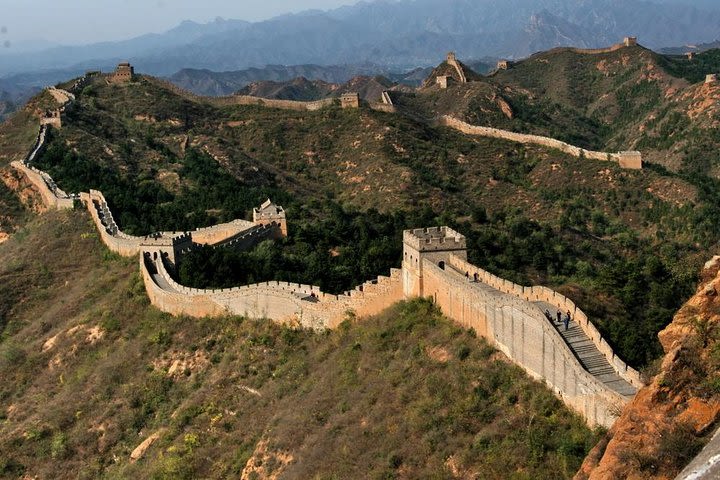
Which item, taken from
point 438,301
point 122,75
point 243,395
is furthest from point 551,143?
point 243,395

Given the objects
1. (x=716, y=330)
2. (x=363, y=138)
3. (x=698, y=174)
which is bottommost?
(x=698, y=174)

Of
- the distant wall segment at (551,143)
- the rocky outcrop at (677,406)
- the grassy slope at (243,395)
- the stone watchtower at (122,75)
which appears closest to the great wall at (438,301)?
the grassy slope at (243,395)

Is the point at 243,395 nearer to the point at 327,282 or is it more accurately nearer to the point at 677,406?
the point at 327,282

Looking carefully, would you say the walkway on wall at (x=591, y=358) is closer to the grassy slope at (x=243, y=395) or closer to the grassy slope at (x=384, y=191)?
the grassy slope at (x=243, y=395)

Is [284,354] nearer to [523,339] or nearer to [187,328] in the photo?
[187,328]

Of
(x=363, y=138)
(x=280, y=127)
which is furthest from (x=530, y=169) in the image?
(x=280, y=127)

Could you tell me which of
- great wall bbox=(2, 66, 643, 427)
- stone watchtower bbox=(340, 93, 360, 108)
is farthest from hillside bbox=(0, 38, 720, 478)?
stone watchtower bbox=(340, 93, 360, 108)

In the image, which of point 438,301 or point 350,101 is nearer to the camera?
point 438,301
